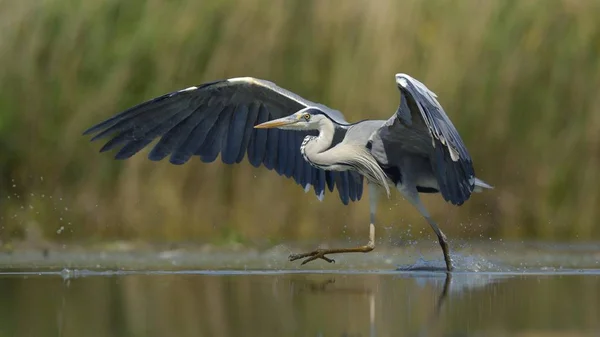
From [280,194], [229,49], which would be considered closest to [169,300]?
[280,194]

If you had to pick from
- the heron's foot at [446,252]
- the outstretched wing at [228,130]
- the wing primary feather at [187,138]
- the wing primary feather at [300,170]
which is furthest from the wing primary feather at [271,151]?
the heron's foot at [446,252]

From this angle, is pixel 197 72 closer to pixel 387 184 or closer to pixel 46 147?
pixel 46 147

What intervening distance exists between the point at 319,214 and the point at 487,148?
1.41 meters

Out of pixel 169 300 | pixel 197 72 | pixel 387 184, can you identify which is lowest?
pixel 169 300

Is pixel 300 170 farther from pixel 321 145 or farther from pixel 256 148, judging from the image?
pixel 321 145

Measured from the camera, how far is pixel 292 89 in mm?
11922

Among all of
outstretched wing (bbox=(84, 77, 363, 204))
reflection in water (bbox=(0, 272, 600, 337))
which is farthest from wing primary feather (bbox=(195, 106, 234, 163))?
reflection in water (bbox=(0, 272, 600, 337))

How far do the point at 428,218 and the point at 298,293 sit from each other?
182cm

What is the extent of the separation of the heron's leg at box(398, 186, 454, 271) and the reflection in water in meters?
0.25

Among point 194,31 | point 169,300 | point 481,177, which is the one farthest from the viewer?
point 194,31

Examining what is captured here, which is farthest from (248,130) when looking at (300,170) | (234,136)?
(300,170)

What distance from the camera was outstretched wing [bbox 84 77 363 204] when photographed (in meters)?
10.0

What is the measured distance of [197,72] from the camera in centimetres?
1212

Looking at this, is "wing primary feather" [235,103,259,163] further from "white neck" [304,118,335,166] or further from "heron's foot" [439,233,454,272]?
"heron's foot" [439,233,454,272]
